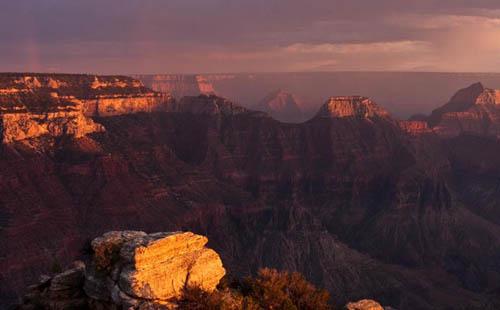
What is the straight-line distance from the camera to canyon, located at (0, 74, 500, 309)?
345 feet

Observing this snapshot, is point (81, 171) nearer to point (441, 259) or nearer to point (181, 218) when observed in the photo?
point (181, 218)

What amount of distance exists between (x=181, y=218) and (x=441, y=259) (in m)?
64.5

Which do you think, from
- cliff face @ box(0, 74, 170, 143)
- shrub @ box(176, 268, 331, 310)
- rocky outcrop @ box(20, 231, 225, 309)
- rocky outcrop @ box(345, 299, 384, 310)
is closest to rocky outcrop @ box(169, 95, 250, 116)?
cliff face @ box(0, 74, 170, 143)

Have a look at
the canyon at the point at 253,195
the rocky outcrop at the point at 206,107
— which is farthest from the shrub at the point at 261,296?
the rocky outcrop at the point at 206,107

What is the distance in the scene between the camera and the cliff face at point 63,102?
117 meters

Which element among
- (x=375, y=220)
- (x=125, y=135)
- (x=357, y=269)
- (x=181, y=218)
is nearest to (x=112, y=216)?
(x=181, y=218)

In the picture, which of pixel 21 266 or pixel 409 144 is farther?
pixel 409 144

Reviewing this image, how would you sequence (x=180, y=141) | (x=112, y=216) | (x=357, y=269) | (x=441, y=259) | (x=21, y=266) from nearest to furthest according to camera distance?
(x=21, y=266), (x=112, y=216), (x=357, y=269), (x=441, y=259), (x=180, y=141)

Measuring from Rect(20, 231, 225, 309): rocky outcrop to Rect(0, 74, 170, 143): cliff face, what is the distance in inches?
3048

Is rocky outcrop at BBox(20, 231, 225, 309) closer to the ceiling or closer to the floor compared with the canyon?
closer to the ceiling

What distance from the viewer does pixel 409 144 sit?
190375 mm

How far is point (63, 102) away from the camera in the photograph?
133250 millimetres

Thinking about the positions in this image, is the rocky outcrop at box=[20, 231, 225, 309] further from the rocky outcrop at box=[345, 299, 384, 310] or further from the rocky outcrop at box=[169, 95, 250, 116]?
the rocky outcrop at box=[169, 95, 250, 116]

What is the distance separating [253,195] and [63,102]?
52.7 metres
